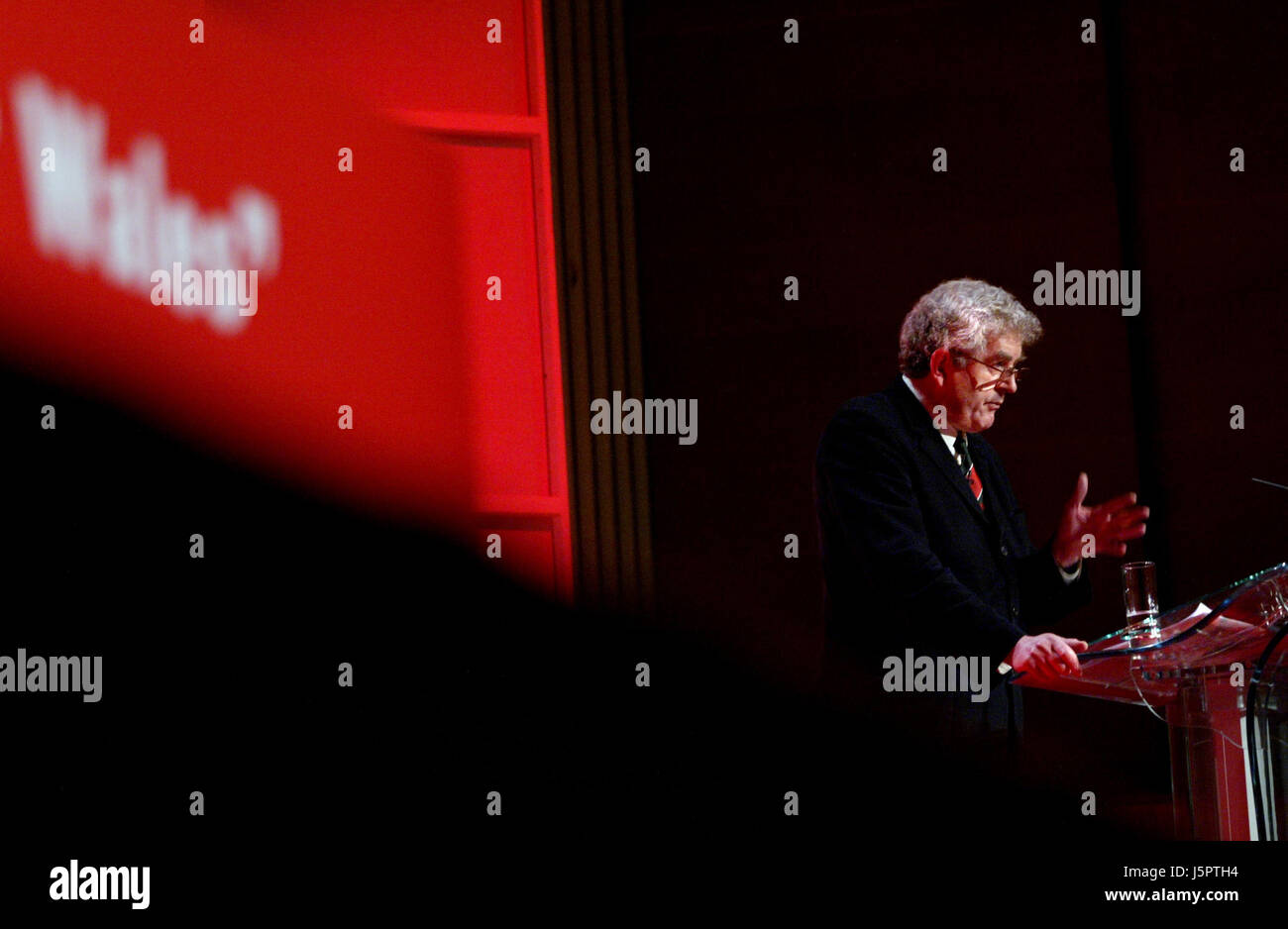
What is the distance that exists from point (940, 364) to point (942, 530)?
340mm

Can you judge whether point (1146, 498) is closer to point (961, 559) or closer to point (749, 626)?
point (749, 626)

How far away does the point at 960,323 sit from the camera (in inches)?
112

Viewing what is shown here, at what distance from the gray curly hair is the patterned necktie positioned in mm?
160

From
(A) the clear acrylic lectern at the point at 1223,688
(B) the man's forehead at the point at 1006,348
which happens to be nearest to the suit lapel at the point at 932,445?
(B) the man's forehead at the point at 1006,348

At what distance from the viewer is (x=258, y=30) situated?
364 centimetres

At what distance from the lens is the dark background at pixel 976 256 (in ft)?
12.9

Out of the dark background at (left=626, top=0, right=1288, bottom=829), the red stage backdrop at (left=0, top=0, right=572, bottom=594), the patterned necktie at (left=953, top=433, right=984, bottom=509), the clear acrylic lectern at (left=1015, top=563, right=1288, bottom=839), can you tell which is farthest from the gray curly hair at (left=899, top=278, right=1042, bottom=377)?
the red stage backdrop at (left=0, top=0, right=572, bottom=594)

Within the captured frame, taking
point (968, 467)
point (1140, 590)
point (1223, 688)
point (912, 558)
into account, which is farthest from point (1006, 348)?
point (1223, 688)

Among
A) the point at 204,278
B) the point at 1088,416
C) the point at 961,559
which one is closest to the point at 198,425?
the point at 204,278

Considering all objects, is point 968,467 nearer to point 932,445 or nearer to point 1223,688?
point 932,445

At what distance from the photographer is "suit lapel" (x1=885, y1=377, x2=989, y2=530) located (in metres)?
2.79

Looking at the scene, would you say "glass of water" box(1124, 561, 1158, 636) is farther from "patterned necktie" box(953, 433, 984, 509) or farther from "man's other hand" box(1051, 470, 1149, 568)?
"patterned necktie" box(953, 433, 984, 509)

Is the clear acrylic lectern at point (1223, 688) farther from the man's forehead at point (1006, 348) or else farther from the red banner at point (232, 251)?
the red banner at point (232, 251)

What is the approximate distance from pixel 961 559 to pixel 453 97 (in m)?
2.03
